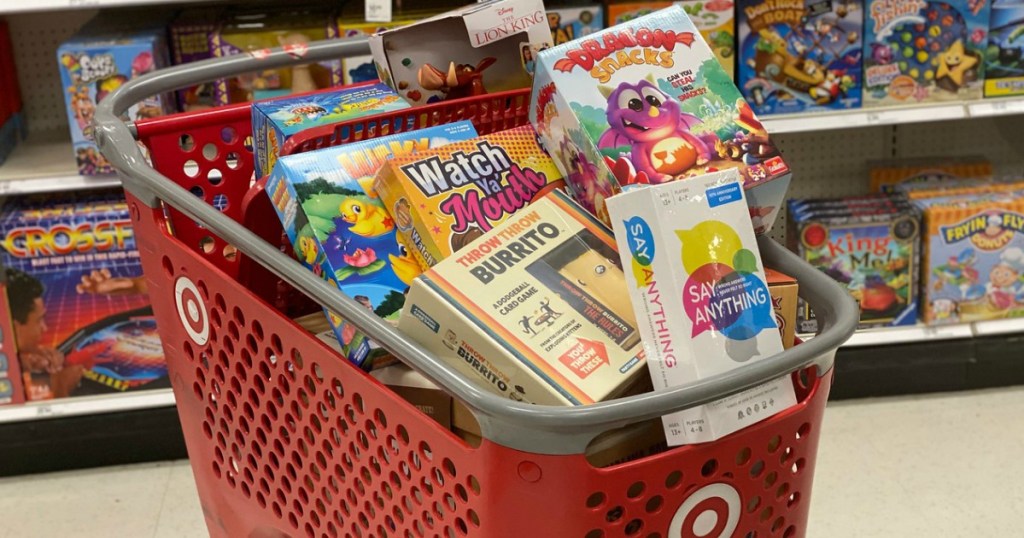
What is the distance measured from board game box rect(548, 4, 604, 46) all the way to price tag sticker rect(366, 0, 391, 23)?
346mm

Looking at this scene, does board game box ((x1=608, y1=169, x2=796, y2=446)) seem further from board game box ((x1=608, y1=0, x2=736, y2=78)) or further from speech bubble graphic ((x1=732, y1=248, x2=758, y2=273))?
board game box ((x1=608, y1=0, x2=736, y2=78))

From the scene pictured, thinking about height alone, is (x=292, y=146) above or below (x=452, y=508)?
above

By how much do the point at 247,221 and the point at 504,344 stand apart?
1.47ft

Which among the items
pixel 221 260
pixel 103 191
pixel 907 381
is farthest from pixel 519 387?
pixel 907 381

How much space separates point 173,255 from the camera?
122cm

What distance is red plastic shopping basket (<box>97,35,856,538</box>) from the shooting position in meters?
0.89

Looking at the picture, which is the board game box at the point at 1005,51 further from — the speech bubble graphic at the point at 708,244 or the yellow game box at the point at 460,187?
the speech bubble graphic at the point at 708,244

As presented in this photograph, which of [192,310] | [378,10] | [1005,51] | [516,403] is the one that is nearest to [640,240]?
[516,403]

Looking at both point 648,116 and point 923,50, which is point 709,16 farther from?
point 648,116

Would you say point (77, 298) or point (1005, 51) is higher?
point (1005, 51)

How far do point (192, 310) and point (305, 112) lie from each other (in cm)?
31

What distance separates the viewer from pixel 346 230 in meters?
1.15

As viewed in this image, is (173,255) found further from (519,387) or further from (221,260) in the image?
(519,387)

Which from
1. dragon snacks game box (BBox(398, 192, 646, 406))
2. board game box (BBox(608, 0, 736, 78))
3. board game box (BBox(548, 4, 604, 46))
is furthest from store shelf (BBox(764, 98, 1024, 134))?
dragon snacks game box (BBox(398, 192, 646, 406))
